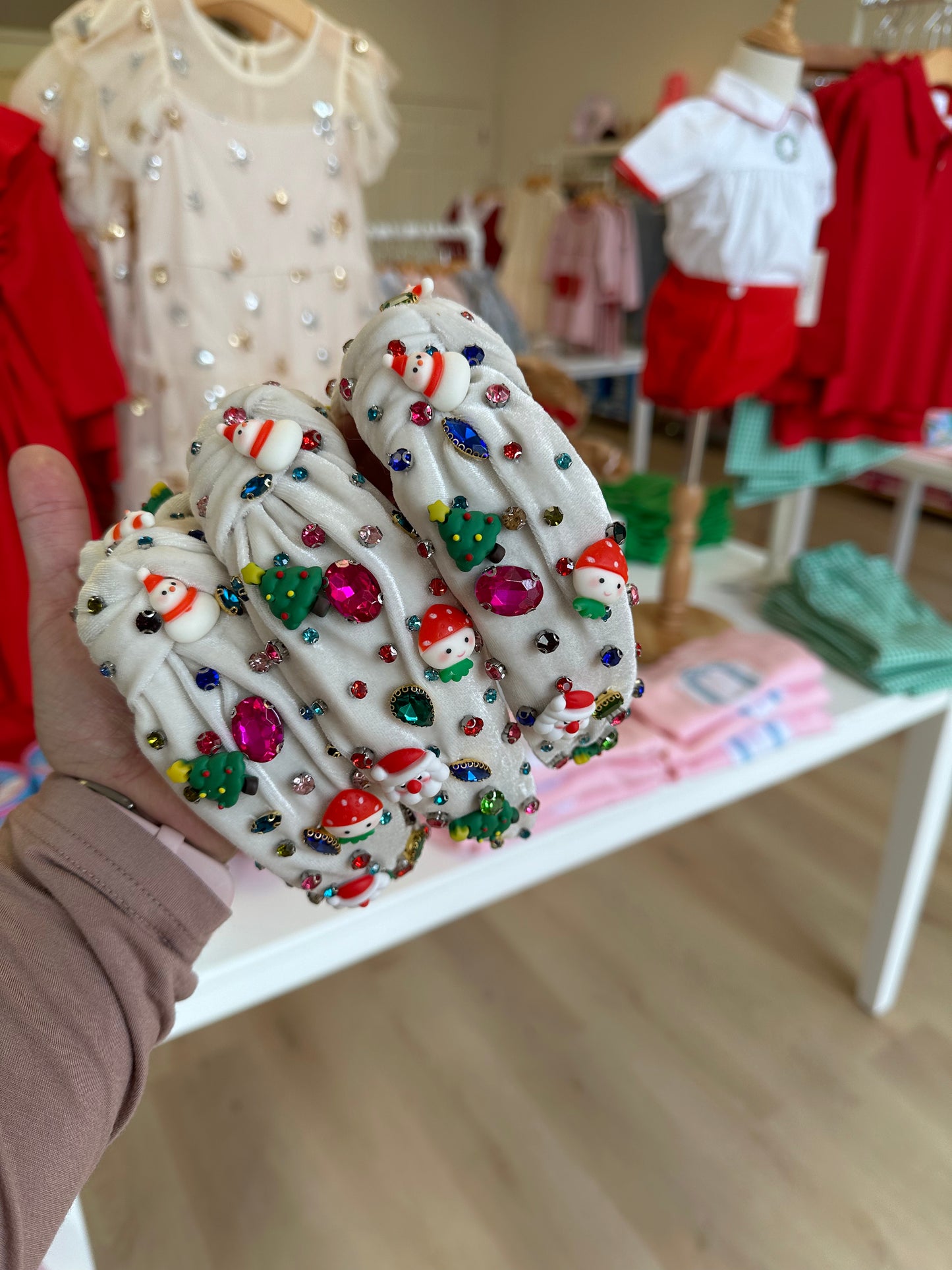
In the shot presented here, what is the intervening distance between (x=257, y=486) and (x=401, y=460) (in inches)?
2.7

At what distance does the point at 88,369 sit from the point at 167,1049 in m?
0.93

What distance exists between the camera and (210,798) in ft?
1.31

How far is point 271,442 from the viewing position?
369 millimetres

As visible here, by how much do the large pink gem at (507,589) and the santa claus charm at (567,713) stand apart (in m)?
0.05

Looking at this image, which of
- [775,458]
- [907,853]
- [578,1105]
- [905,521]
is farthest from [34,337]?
[905,521]

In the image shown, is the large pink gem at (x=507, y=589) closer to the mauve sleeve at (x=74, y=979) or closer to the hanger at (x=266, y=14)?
the mauve sleeve at (x=74, y=979)

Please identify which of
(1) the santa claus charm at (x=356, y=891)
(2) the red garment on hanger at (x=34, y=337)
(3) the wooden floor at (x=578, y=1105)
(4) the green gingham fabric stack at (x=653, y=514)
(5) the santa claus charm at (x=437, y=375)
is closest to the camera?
(5) the santa claus charm at (x=437, y=375)

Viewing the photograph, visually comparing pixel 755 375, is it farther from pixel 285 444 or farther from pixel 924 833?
pixel 285 444

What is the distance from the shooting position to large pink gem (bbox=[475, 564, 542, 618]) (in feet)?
1.19

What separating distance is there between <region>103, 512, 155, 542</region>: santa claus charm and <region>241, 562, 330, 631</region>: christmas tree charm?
0.09 metres

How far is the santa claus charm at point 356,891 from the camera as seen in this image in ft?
1.51

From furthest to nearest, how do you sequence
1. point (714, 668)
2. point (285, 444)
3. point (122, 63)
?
point (714, 668), point (122, 63), point (285, 444)

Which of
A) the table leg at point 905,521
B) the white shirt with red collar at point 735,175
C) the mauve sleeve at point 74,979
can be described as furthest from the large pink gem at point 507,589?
the table leg at point 905,521

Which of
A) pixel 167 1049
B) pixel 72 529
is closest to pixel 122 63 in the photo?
pixel 72 529
